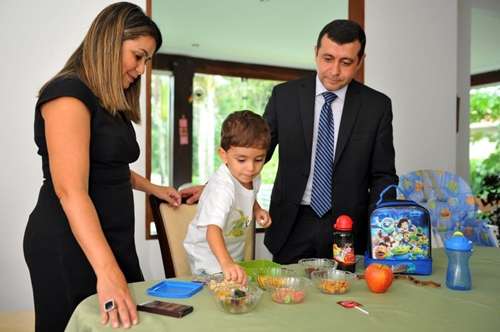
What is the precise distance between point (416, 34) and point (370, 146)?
1.93 m

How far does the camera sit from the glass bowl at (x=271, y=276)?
4.42 ft

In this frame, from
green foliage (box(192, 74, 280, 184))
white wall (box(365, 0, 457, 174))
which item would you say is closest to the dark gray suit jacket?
white wall (box(365, 0, 457, 174))

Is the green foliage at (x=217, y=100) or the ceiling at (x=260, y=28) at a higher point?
the ceiling at (x=260, y=28)

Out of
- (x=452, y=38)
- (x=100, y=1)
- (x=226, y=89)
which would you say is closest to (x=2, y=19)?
(x=100, y=1)

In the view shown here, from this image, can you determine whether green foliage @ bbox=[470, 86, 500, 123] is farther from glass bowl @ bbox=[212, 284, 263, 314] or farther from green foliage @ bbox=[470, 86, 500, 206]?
glass bowl @ bbox=[212, 284, 263, 314]

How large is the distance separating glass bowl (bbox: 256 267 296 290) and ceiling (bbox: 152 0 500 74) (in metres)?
3.74

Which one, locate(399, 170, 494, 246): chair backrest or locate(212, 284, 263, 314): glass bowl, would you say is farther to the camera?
locate(399, 170, 494, 246): chair backrest

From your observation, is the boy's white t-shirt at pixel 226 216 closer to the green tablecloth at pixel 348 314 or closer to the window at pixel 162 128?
the green tablecloth at pixel 348 314

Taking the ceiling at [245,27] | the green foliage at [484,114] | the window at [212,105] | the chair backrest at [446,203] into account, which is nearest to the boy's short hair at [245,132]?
the chair backrest at [446,203]

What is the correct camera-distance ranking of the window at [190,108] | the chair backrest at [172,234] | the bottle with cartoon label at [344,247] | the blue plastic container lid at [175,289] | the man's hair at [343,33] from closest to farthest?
the blue plastic container lid at [175,289] < the bottle with cartoon label at [344,247] < the chair backrest at [172,234] < the man's hair at [343,33] < the window at [190,108]

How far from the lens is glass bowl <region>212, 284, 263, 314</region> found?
3.84 ft

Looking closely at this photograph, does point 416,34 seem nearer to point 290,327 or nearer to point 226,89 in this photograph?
point 290,327

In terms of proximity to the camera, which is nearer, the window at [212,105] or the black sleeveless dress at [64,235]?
the black sleeveless dress at [64,235]

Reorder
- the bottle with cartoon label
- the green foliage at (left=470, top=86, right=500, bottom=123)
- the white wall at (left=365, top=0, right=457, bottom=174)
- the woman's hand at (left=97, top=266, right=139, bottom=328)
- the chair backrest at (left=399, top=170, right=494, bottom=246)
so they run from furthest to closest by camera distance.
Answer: the green foliage at (left=470, top=86, right=500, bottom=123), the white wall at (left=365, top=0, right=457, bottom=174), the chair backrest at (left=399, top=170, right=494, bottom=246), the bottle with cartoon label, the woman's hand at (left=97, top=266, right=139, bottom=328)
